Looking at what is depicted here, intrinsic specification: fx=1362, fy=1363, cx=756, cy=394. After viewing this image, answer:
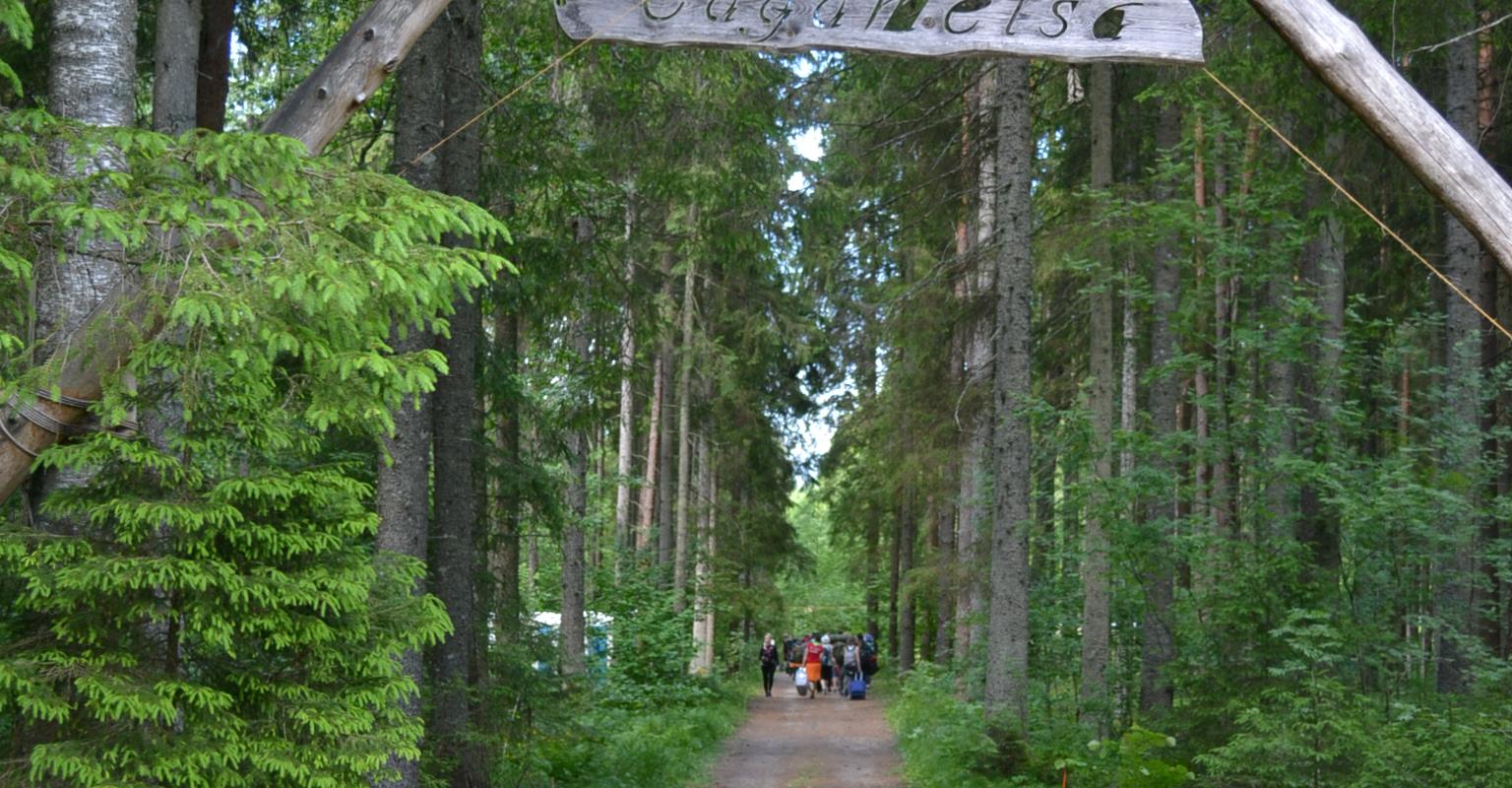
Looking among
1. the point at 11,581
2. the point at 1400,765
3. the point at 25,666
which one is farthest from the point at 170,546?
the point at 1400,765

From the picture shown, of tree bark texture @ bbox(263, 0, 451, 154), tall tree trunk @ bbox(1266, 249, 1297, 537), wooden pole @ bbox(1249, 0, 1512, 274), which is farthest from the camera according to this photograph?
tall tree trunk @ bbox(1266, 249, 1297, 537)

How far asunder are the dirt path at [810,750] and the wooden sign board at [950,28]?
11057 mm

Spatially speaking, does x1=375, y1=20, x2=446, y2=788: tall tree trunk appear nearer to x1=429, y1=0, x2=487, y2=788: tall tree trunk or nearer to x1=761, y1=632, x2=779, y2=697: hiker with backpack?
x1=429, y1=0, x2=487, y2=788: tall tree trunk

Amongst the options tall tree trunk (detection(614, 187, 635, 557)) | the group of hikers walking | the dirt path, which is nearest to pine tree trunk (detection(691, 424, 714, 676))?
the dirt path

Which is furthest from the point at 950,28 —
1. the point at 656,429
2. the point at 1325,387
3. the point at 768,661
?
the point at 768,661

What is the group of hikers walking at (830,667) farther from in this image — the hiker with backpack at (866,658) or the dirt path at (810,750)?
the dirt path at (810,750)

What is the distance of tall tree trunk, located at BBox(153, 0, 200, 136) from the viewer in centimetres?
739

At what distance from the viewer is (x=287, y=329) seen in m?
4.43

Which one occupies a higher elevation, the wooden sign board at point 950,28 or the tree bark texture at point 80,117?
the wooden sign board at point 950,28

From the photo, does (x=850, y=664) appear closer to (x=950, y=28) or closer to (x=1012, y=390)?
(x=1012, y=390)

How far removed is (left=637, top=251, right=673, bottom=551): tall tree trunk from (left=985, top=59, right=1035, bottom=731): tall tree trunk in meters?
9.97

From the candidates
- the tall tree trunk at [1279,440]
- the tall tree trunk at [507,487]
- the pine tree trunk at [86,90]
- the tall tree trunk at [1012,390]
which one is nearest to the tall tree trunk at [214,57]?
the pine tree trunk at [86,90]

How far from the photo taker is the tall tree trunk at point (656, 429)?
2670 cm

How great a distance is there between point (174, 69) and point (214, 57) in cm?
168
